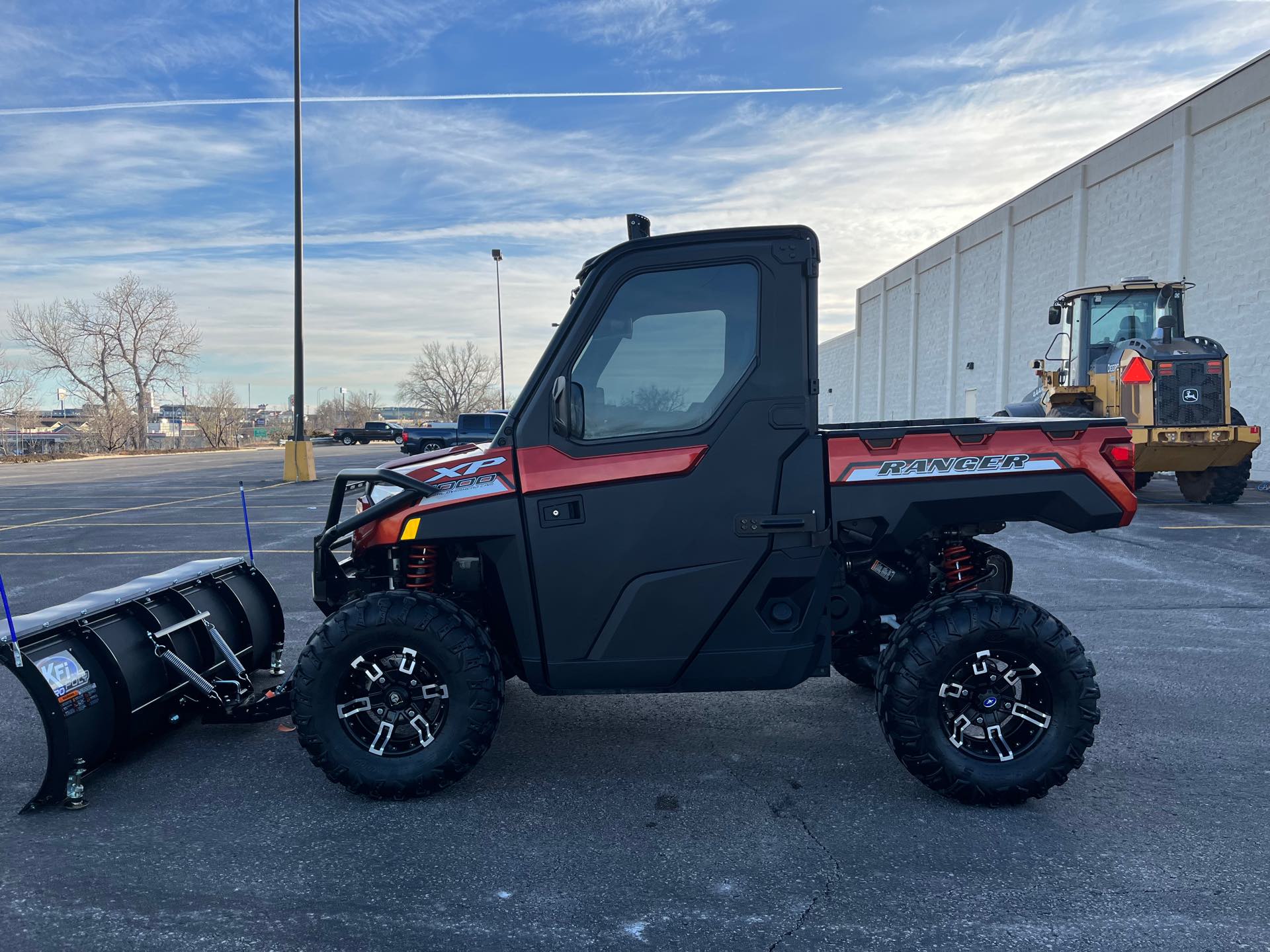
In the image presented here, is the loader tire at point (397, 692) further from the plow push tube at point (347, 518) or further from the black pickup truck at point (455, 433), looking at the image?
the black pickup truck at point (455, 433)

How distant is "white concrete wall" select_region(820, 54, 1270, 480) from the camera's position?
57.5 ft

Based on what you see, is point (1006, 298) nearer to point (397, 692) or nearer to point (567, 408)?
point (567, 408)

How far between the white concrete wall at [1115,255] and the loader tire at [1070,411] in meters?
5.21

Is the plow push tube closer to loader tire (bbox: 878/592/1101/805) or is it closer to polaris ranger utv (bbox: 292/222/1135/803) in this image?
polaris ranger utv (bbox: 292/222/1135/803)

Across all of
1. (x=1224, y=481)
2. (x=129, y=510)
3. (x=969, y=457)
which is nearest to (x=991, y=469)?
(x=969, y=457)

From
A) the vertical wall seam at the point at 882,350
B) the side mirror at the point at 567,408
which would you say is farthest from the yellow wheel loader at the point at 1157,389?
the vertical wall seam at the point at 882,350

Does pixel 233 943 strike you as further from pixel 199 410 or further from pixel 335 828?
pixel 199 410

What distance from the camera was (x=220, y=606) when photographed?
492 centimetres

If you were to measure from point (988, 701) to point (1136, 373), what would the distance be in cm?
1214

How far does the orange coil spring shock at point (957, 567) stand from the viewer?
418 cm

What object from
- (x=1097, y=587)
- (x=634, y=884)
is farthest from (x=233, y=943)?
(x=1097, y=587)

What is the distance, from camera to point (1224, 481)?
45.1 feet

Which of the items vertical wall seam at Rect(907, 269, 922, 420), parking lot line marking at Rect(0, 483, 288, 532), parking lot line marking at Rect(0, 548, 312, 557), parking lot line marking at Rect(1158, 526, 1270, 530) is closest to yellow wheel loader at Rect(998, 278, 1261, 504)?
parking lot line marking at Rect(1158, 526, 1270, 530)

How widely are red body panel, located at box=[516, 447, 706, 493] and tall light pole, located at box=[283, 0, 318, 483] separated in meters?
19.0
